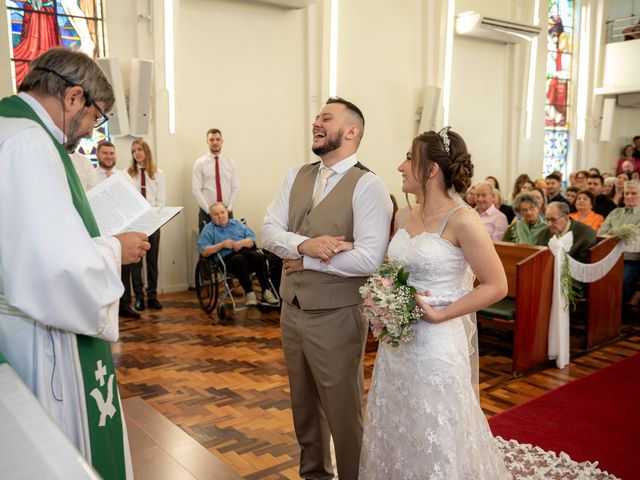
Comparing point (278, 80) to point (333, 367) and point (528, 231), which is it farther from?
point (333, 367)

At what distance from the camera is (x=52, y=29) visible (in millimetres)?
6773

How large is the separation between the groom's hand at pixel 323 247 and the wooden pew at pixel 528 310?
2.42m

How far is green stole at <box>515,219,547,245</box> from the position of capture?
543cm

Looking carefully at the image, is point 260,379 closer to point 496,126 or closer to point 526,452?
point 526,452

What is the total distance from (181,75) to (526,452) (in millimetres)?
6066

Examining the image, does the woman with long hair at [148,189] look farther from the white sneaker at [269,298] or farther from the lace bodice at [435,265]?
the lace bodice at [435,265]

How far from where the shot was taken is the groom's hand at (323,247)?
2359mm

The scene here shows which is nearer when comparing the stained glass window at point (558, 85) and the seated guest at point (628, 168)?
the seated guest at point (628, 168)

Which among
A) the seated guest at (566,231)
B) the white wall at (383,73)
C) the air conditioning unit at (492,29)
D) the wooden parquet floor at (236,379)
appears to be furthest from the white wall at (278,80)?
the seated guest at (566,231)

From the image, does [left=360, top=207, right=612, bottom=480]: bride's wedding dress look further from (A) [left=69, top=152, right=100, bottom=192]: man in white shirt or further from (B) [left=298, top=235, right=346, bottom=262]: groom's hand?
(A) [left=69, top=152, right=100, bottom=192]: man in white shirt

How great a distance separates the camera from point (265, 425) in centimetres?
355

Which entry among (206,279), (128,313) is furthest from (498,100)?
(128,313)

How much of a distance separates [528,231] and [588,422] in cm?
225

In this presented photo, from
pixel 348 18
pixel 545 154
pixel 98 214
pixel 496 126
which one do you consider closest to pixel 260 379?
pixel 98 214
